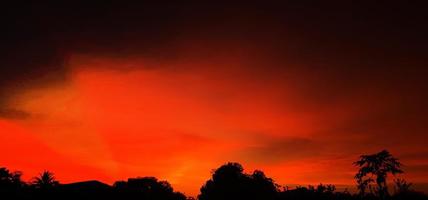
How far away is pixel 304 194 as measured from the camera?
61.7m

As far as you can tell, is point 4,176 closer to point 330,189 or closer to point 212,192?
point 212,192

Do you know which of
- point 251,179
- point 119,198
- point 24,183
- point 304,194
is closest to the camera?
point 304,194

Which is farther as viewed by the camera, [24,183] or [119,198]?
[24,183]

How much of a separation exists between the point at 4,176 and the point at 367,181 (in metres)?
69.3

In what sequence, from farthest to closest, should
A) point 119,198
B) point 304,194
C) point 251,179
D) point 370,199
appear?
point 251,179
point 370,199
point 119,198
point 304,194

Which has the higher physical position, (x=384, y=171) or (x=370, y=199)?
(x=384, y=171)

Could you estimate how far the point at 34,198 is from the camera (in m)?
62.8

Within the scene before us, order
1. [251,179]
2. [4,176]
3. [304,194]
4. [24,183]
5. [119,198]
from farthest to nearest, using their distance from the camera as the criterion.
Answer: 1. [251,179]
2. [24,183]
3. [4,176]
4. [119,198]
5. [304,194]

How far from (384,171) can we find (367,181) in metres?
3.70

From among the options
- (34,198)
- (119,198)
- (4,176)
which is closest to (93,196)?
(119,198)

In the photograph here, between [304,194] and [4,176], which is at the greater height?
[4,176]

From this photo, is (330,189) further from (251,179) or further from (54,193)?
(54,193)

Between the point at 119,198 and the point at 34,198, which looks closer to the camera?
the point at 34,198

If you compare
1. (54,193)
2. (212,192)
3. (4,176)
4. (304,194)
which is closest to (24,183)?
(4,176)
